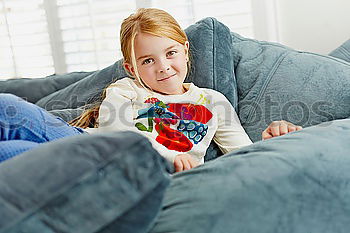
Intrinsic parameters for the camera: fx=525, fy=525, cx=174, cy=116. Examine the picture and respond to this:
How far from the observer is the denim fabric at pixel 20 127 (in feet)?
2.66

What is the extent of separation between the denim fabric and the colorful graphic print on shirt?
20.1 inches

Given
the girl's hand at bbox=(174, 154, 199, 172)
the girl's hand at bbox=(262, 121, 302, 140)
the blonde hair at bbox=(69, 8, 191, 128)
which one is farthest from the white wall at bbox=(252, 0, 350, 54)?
the girl's hand at bbox=(174, 154, 199, 172)

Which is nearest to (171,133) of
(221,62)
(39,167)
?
(221,62)

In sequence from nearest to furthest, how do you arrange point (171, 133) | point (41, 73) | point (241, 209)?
point (241, 209), point (171, 133), point (41, 73)

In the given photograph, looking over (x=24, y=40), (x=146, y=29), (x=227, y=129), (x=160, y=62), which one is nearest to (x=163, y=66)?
(x=160, y=62)

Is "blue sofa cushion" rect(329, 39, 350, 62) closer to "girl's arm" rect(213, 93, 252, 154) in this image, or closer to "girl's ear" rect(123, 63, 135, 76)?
"girl's arm" rect(213, 93, 252, 154)

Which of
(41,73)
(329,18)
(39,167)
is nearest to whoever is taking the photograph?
(39,167)

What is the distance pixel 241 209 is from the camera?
720mm

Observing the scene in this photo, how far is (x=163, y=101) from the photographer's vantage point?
153 cm

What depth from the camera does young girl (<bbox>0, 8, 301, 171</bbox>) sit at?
1.48 m

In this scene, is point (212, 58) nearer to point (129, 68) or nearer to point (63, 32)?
point (129, 68)

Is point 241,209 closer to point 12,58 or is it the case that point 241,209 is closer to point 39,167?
point 39,167

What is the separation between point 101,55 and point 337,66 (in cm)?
202

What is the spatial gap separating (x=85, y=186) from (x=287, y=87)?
1009mm
